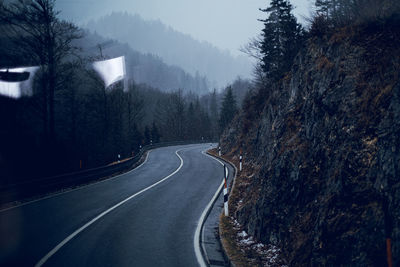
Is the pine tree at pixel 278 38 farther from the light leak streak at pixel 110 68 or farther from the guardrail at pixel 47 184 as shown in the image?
the light leak streak at pixel 110 68

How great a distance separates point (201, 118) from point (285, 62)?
5822cm

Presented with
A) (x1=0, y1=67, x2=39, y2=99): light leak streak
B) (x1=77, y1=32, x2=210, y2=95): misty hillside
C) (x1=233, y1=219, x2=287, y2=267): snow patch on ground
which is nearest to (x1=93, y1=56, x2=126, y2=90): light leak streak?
(x1=0, y1=67, x2=39, y2=99): light leak streak

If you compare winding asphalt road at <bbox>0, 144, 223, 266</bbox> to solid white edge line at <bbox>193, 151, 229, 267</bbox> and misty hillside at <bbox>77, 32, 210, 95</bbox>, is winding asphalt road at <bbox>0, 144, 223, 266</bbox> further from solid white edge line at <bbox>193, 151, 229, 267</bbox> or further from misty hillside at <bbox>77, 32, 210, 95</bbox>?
misty hillside at <bbox>77, 32, 210, 95</bbox>

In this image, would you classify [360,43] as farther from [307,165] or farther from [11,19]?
[11,19]

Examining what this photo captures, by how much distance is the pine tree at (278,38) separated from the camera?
17.3m

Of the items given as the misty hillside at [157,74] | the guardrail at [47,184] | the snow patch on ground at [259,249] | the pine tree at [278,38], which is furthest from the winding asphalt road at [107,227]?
the misty hillside at [157,74]

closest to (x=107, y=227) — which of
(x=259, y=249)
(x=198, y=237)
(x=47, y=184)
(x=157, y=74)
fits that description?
(x=198, y=237)

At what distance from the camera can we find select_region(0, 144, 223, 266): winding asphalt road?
5.78 meters

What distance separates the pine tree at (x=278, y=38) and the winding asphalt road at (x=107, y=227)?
1028cm

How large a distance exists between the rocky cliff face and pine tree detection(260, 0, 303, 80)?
8296 mm

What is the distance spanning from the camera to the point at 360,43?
7250mm

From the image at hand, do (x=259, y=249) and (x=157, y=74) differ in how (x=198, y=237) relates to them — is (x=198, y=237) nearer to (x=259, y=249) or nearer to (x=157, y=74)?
(x=259, y=249)

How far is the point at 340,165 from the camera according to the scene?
5.45 metres

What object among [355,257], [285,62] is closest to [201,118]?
[285,62]
